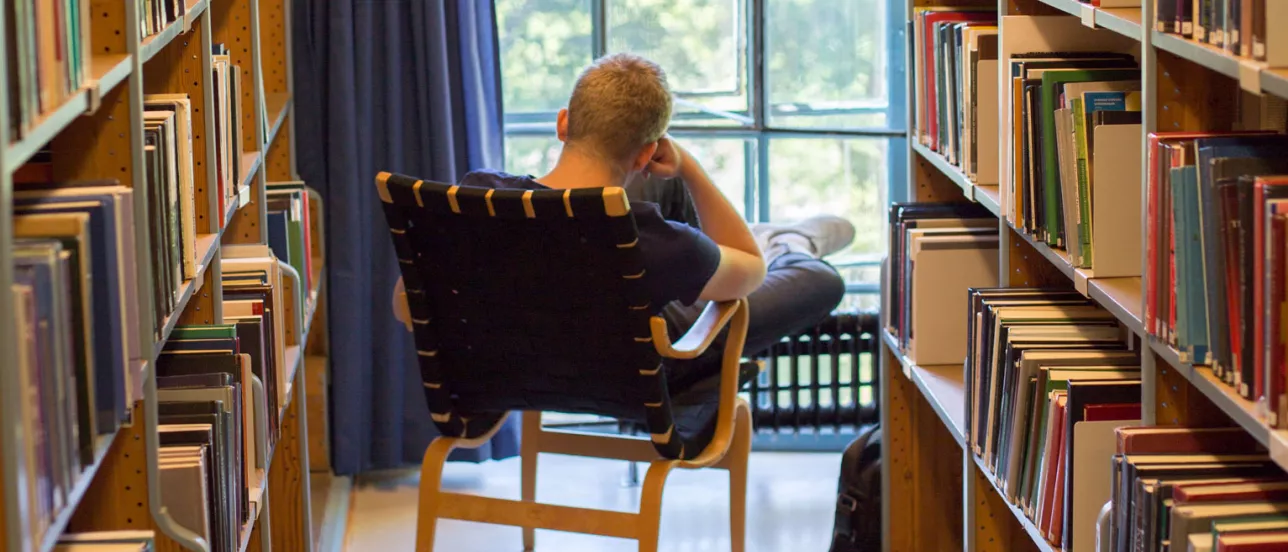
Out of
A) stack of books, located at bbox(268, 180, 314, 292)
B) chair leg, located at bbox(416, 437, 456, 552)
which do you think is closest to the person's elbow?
chair leg, located at bbox(416, 437, 456, 552)

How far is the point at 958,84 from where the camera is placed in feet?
8.21

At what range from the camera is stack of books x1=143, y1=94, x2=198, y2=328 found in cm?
173

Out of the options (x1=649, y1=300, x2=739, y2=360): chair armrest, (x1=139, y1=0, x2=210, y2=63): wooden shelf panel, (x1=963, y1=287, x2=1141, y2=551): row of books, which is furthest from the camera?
(x1=649, y1=300, x2=739, y2=360): chair armrest

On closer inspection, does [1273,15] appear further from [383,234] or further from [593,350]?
[383,234]

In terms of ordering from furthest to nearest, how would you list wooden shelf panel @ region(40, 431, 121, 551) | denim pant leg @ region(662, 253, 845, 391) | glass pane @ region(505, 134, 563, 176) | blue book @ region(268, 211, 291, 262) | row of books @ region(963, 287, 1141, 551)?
glass pane @ region(505, 134, 563, 176) → denim pant leg @ region(662, 253, 845, 391) → blue book @ region(268, 211, 291, 262) → row of books @ region(963, 287, 1141, 551) → wooden shelf panel @ region(40, 431, 121, 551)

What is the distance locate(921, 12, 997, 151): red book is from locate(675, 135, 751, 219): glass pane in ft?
3.62

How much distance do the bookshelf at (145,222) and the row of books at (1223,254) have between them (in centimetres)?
105

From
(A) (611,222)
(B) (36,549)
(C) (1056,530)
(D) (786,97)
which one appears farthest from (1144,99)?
(D) (786,97)

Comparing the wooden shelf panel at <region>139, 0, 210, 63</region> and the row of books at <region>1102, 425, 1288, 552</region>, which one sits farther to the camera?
the wooden shelf panel at <region>139, 0, 210, 63</region>

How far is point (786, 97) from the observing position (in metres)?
3.81

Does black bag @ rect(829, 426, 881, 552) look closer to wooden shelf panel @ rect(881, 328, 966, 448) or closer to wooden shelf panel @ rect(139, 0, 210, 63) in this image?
wooden shelf panel @ rect(881, 328, 966, 448)

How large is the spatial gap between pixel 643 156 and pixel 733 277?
269 mm

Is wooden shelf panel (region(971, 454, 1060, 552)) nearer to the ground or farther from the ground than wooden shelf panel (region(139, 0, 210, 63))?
nearer to the ground

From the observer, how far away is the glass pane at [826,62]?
12.3ft
